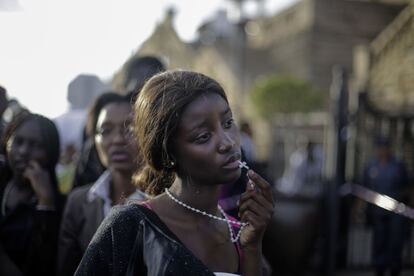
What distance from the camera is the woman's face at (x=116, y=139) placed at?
98.6 inches

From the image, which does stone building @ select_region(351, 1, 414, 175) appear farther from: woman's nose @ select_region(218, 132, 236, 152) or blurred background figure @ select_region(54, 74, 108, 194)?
woman's nose @ select_region(218, 132, 236, 152)

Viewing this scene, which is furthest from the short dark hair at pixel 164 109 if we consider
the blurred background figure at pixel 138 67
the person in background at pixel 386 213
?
the person in background at pixel 386 213

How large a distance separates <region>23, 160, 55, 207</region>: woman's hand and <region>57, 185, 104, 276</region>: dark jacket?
6.4 inches

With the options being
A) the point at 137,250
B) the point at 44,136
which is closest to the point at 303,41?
the point at 44,136

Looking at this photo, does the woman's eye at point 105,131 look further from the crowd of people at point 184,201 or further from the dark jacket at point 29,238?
the crowd of people at point 184,201

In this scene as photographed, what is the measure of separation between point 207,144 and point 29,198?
1.61 metres

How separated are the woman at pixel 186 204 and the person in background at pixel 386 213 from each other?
17.1 feet

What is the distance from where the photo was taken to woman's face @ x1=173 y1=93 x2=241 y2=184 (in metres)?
1.54

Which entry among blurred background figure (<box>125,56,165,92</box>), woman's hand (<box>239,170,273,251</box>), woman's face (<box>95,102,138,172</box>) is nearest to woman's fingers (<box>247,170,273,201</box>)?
woman's hand (<box>239,170,273,251</box>)

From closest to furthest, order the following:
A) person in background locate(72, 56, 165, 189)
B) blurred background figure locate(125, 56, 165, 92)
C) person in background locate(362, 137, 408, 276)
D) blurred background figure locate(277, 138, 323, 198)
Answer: person in background locate(72, 56, 165, 189) < blurred background figure locate(125, 56, 165, 92) < person in background locate(362, 137, 408, 276) < blurred background figure locate(277, 138, 323, 198)

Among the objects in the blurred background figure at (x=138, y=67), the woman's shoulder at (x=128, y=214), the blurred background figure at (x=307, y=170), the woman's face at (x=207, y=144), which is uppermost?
the blurred background figure at (x=138, y=67)

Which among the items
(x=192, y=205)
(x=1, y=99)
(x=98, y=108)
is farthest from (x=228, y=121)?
(x=98, y=108)

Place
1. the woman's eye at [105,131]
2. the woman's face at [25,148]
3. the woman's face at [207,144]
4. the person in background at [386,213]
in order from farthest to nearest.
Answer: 1. the person in background at [386,213]
2. the woman's face at [25,148]
3. the woman's eye at [105,131]
4. the woman's face at [207,144]

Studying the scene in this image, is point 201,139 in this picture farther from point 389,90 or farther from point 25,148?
point 389,90
